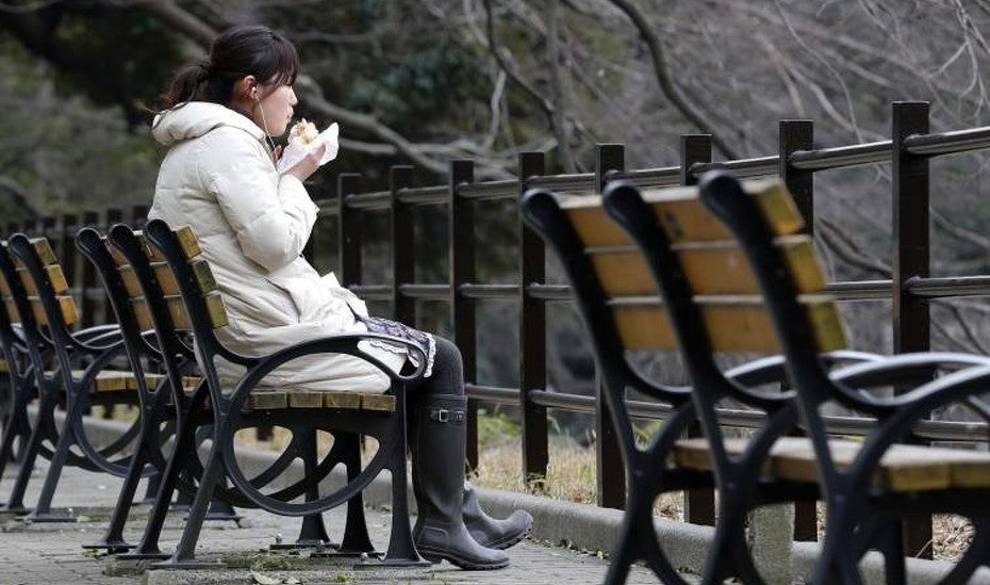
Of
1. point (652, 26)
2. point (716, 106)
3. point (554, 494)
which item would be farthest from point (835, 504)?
point (716, 106)

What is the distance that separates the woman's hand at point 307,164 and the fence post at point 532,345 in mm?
2315

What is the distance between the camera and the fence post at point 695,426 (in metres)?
7.16

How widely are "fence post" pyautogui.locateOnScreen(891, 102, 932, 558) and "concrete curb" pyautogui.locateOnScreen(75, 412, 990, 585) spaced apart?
1.54 feet

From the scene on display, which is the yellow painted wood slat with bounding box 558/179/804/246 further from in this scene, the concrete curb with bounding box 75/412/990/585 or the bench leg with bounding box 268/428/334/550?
the bench leg with bounding box 268/428/334/550

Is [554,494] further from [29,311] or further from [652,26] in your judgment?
[652,26]

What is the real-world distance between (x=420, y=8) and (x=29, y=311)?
448 inches

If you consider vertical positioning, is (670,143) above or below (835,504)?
above

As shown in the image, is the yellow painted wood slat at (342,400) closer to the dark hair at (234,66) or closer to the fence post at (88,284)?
the dark hair at (234,66)

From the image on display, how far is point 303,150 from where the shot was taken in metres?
6.30

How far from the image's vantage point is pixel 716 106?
15.7 meters

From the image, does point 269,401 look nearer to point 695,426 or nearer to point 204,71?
point 204,71

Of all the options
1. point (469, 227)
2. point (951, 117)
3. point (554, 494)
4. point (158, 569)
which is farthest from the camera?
point (951, 117)

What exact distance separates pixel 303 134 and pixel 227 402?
84 cm

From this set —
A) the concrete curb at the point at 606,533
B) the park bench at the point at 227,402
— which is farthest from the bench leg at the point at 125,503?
the concrete curb at the point at 606,533
